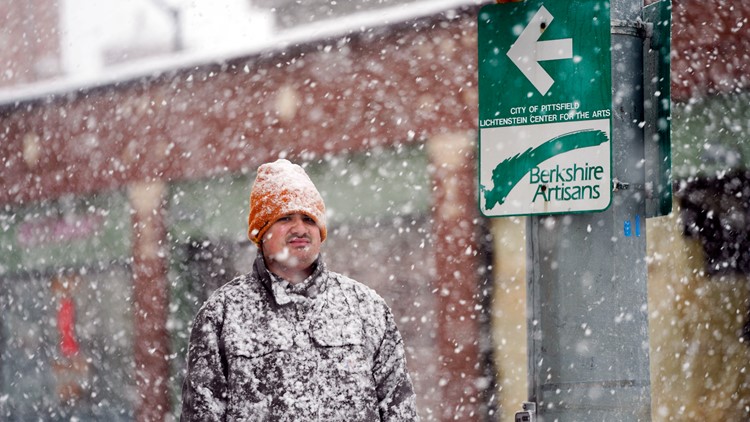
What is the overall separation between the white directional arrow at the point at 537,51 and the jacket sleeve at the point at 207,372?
1.19 meters

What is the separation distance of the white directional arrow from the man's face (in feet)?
2.71

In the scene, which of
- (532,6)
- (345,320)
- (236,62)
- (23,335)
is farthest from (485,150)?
(23,335)

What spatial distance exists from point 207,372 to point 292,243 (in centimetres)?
47

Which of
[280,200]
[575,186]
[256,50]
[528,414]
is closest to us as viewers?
[528,414]

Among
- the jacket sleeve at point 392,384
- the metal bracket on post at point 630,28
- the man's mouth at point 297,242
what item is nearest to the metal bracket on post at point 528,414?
the jacket sleeve at point 392,384

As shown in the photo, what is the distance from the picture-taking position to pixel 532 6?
2.94 metres

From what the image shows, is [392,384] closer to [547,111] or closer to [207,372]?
[207,372]

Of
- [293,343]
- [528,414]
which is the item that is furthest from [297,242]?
[528,414]

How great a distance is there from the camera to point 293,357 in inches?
110

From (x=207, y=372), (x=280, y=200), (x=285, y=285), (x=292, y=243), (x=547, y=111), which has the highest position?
(x=547, y=111)

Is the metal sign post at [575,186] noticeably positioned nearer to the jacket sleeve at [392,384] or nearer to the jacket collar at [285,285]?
the jacket sleeve at [392,384]

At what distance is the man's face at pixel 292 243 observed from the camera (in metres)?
2.88

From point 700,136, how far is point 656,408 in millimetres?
1983

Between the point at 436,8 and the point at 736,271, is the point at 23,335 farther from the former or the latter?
the point at 736,271
